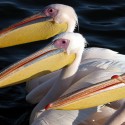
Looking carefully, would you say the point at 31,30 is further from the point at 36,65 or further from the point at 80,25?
the point at 80,25

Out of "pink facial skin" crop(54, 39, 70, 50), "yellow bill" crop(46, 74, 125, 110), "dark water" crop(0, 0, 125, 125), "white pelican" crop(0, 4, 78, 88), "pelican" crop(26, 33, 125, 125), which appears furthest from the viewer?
"dark water" crop(0, 0, 125, 125)

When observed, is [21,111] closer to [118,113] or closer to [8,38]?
[8,38]

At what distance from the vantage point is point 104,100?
14.6ft

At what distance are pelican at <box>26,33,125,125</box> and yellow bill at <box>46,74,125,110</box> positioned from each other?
45cm

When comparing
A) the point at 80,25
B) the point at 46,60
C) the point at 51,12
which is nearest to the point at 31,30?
the point at 51,12

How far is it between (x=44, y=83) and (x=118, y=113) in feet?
4.10

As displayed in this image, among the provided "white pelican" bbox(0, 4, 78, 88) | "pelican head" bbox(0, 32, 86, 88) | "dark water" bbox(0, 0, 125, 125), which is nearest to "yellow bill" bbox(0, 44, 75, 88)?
"pelican head" bbox(0, 32, 86, 88)

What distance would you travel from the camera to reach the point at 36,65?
5.04 m

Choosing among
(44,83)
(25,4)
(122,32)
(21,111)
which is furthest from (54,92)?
(25,4)

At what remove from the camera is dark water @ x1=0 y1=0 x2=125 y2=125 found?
6.07 meters

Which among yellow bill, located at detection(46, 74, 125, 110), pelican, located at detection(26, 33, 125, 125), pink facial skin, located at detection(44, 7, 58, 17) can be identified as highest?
pink facial skin, located at detection(44, 7, 58, 17)

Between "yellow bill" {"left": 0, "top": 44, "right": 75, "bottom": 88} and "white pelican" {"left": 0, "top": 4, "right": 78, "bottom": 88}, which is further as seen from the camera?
"white pelican" {"left": 0, "top": 4, "right": 78, "bottom": 88}

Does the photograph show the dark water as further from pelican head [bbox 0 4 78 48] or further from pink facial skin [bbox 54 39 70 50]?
pink facial skin [bbox 54 39 70 50]

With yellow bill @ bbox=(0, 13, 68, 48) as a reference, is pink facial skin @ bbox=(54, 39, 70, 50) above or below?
above
